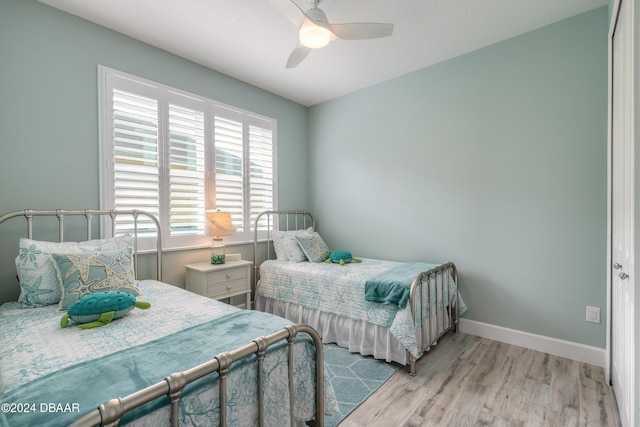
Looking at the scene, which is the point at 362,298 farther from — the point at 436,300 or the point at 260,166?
the point at 260,166

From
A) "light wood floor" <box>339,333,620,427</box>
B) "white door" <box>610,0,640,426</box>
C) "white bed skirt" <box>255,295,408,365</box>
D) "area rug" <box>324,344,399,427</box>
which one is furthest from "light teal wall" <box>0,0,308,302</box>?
"white door" <box>610,0,640,426</box>

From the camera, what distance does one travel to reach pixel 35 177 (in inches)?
86.0

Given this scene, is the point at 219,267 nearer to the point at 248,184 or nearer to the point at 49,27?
the point at 248,184

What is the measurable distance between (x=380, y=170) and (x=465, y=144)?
97cm

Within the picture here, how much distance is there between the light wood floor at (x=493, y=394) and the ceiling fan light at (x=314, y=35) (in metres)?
2.39

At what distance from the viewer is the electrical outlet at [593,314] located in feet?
7.77

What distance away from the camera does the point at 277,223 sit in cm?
396

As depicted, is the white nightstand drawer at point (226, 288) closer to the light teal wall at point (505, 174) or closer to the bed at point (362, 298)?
the bed at point (362, 298)

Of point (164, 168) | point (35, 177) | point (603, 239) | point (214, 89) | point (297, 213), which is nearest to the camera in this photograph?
point (35, 177)

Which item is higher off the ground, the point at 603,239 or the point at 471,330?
the point at 603,239

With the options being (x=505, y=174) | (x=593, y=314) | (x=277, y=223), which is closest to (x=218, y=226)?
(x=277, y=223)

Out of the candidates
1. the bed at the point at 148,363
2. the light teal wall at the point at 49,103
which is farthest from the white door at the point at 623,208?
the light teal wall at the point at 49,103

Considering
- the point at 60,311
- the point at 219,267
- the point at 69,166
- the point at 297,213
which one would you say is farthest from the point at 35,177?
the point at 297,213

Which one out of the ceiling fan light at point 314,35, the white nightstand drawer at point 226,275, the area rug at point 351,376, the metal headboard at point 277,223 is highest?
the ceiling fan light at point 314,35
